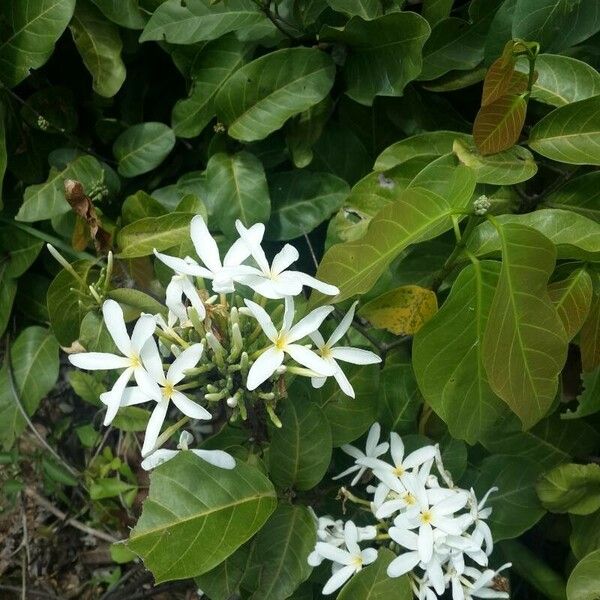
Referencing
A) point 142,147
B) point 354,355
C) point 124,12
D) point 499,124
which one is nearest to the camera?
point 354,355

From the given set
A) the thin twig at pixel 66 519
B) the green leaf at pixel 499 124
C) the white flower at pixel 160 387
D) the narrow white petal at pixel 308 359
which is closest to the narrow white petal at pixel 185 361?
the white flower at pixel 160 387

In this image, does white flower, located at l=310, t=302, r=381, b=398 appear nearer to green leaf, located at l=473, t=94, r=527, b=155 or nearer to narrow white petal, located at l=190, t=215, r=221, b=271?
narrow white petal, located at l=190, t=215, r=221, b=271

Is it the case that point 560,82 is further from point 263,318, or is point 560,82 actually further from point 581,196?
point 263,318

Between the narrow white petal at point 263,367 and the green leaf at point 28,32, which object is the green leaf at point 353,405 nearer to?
the narrow white petal at point 263,367

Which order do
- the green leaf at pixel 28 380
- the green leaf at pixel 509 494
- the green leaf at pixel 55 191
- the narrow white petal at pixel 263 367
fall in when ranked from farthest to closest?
the green leaf at pixel 28 380 → the green leaf at pixel 55 191 → the green leaf at pixel 509 494 → the narrow white petal at pixel 263 367

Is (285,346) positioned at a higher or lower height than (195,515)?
higher

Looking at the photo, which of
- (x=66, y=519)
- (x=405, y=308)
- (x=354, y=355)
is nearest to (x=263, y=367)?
(x=354, y=355)
